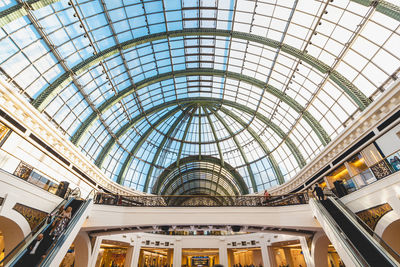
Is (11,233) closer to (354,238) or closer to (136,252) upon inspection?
(354,238)

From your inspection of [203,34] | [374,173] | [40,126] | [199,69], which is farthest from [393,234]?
[40,126]

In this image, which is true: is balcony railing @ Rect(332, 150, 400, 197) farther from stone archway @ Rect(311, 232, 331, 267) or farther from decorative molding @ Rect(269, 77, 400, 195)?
stone archway @ Rect(311, 232, 331, 267)

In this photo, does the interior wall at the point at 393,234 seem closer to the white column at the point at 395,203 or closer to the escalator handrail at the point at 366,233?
the white column at the point at 395,203

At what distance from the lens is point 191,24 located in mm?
22172

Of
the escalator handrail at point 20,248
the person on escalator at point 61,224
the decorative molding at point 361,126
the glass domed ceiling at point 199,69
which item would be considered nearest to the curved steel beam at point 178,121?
the glass domed ceiling at point 199,69

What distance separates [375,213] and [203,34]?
21012 mm

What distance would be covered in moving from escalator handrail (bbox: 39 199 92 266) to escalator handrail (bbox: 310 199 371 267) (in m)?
13.2

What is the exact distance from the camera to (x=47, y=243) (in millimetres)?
9711

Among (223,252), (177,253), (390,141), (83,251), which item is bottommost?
(83,251)

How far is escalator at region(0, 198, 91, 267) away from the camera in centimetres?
803

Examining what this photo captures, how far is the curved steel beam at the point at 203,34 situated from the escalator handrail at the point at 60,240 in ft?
33.4

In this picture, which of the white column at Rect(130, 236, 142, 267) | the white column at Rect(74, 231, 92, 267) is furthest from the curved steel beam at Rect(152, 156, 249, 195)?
the white column at Rect(74, 231, 92, 267)

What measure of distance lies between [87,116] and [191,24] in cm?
1568

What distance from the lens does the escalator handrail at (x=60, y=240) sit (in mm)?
8875
